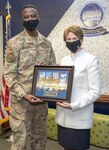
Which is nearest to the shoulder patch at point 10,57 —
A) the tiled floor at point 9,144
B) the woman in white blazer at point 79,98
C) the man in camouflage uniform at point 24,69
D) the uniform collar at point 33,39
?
the man in camouflage uniform at point 24,69

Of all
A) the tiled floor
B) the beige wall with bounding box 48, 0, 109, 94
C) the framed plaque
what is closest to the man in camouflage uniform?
the framed plaque

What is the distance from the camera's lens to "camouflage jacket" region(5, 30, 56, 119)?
217cm

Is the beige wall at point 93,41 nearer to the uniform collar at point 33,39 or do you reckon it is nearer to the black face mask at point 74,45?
the uniform collar at point 33,39

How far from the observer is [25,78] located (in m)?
2.21

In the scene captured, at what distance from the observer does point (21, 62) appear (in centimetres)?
219

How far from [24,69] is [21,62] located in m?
0.07

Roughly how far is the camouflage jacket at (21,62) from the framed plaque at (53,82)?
13 cm

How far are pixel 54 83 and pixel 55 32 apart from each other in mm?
1819

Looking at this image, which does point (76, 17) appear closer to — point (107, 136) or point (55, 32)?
point (55, 32)

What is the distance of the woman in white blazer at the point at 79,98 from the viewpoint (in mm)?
1860

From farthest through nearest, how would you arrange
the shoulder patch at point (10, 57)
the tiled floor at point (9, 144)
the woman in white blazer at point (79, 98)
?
the tiled floor at point (9, 144) < the shoulder patch at point (10, 57) < the woman in white blazer at point (79, 98)

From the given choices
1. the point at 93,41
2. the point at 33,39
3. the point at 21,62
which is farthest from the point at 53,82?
the point at 93,41

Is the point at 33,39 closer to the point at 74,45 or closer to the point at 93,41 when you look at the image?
the point at 74,45

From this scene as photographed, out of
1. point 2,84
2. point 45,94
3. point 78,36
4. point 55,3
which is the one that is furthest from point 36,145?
point 55,3
